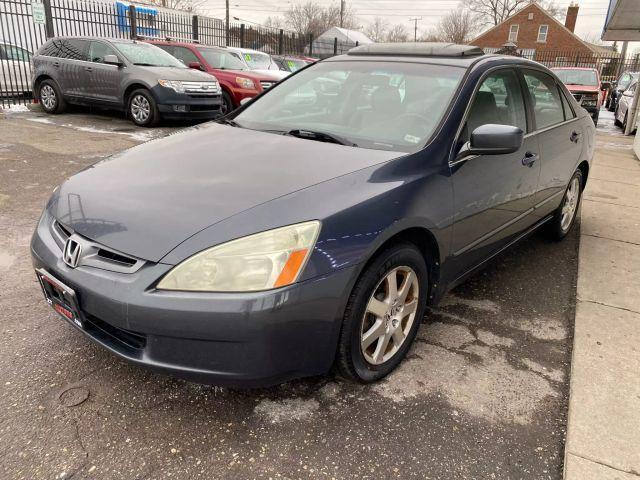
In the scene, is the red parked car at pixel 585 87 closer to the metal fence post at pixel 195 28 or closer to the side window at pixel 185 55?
the side window at pixel 185 55

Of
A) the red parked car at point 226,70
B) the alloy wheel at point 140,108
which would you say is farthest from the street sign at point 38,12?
the alloy wheel at point 140,108

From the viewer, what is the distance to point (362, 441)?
2.12 m

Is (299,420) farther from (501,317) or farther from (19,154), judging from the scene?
(19,154)

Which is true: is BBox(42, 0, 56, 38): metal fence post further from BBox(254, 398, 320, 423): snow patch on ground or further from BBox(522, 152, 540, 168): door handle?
BBox(254, 398, 320, 423): snow patch on ground

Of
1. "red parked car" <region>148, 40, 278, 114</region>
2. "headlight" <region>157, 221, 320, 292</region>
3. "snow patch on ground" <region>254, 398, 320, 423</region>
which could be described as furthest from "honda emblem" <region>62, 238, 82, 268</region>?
"red parked car" <region>148, 40, 278, 114</region>

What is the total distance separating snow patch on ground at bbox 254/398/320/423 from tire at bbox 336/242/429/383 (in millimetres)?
217

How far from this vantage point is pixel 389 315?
2.45 metres

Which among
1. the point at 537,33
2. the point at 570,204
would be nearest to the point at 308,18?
the point at 537,33

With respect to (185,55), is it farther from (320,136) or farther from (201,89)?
(320,136)

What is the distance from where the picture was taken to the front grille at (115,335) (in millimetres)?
1997

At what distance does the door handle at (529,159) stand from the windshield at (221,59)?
965 centimetres

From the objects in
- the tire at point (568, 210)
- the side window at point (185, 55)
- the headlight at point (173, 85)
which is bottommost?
the tire at point (568, 210)

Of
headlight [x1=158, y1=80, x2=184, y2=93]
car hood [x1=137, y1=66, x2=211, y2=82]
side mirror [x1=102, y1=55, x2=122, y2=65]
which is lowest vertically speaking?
headlight [x1=158, y1=80, x2=184, y2=93]

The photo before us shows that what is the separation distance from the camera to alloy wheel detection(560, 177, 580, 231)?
179 inches
